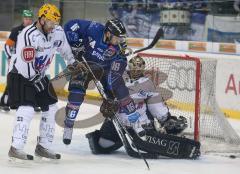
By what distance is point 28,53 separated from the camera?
4238mm

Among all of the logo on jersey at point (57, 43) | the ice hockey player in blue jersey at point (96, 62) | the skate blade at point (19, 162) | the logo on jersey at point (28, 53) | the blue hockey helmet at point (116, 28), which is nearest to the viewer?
the logo on jersey at point (28, 53)

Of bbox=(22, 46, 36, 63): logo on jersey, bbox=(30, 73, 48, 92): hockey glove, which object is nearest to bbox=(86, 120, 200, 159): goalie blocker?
bbox=(30, 73, 48, 92): hockey glove

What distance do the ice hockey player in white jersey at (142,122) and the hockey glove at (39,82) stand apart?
0.55 metres

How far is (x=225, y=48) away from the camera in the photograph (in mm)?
8227

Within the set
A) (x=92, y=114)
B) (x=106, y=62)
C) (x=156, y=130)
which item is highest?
(x=106, y=62)

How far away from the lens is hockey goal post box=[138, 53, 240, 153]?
512cm

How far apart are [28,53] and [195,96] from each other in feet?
5.10

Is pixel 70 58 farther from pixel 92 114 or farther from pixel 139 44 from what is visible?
pixel 139 44

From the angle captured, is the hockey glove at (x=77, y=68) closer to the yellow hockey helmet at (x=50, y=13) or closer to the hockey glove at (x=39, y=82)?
the hockey glove at (x=39, y=82)

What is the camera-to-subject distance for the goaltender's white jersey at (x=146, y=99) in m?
5.05

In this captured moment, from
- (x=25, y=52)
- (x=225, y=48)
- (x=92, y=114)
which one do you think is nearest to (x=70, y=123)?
(x=25, y=52)

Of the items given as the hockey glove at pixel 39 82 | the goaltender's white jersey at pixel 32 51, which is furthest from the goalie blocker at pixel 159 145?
the goaltender's white jersey at pixel 32 51

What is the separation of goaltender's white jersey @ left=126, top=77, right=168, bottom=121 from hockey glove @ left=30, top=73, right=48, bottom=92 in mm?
896

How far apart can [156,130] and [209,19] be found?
437cm
